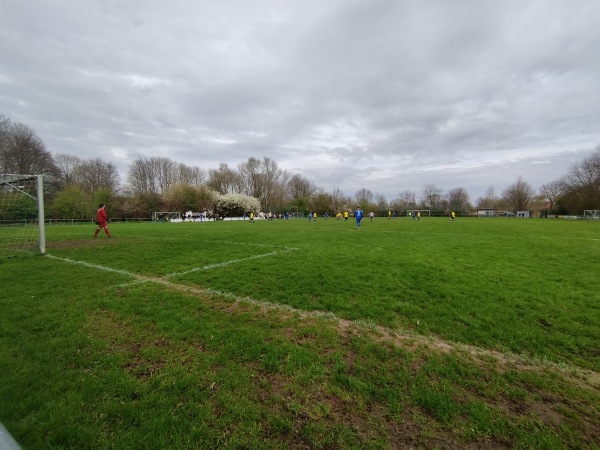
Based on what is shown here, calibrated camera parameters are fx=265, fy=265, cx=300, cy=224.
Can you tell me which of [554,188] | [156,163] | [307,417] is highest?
[156,163]

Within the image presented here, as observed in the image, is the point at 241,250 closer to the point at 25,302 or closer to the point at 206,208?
the point at 25,302

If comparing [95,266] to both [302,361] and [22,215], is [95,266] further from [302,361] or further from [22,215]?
[22,215]

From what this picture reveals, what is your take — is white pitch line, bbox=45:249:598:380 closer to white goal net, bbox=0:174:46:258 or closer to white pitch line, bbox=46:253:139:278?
white pitch line, bbox=46:253:139:278

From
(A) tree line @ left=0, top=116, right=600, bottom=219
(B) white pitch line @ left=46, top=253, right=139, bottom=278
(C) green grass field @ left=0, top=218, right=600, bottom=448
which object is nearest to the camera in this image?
(C) green grass field @ left=0, top=218, right=600, bottom=448

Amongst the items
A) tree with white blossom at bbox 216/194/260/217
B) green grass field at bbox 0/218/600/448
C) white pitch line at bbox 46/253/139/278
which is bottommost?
green grass field at bbox 0/218/600/448

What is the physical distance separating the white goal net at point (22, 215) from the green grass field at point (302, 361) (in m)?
5.76

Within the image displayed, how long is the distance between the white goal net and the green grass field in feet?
18.9

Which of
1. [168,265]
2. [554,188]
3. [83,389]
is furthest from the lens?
[554,188]

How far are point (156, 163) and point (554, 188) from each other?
124m

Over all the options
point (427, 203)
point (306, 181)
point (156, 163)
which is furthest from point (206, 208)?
point (427, 203)

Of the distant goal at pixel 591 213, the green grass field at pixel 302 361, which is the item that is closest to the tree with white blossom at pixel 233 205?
the green grass field at pixel 302 361

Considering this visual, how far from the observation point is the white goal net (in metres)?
11.4

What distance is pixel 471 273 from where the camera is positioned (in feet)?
25.3

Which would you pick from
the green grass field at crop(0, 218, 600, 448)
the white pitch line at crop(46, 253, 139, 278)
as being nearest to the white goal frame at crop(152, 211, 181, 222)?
the white pitch line at crop(46, 253, 139, 278)
